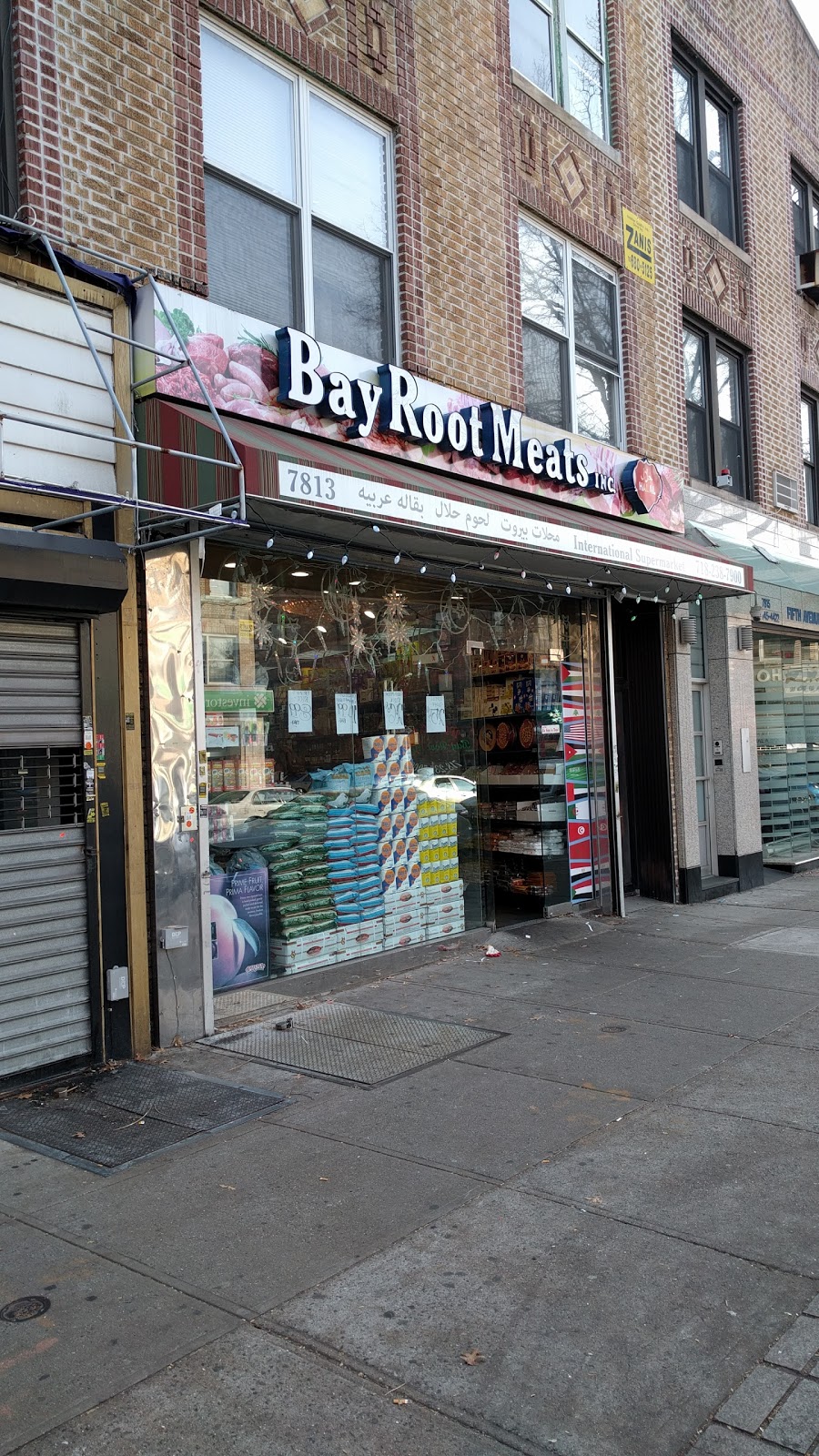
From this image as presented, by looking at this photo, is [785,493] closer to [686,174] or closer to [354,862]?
[686,174]

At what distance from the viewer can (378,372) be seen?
27.3 ft

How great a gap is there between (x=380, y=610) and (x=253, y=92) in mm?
3891

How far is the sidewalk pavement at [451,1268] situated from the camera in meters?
3.15

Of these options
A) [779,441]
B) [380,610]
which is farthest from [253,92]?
[779,441]

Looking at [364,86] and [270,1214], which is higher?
[364,86]

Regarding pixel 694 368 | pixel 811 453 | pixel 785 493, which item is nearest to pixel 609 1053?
pixel 694 368

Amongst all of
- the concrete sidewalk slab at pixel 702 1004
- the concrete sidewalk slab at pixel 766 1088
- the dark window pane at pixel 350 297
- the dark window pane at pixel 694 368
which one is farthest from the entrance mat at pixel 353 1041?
the dark window pane at pixel 694 368

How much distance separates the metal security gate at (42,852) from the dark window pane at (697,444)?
9468 millimetres

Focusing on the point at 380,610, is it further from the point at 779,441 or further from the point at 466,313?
the point at 779,441

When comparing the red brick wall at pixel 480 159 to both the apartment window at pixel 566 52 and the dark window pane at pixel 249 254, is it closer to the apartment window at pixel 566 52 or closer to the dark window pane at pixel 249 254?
the apartment window at pixel 566 52

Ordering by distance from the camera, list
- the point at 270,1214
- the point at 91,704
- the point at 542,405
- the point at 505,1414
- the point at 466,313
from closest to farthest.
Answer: the point at 505,1414 < the point at 270,1214 < the point at 91,704 < the point at 466,313 < the point at 542,405

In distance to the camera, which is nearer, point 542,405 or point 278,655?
Answer: point 278,655

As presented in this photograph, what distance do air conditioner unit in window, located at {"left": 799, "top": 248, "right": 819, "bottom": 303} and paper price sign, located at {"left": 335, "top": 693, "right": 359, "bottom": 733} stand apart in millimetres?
11209

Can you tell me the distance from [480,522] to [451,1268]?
5.09 metres
